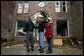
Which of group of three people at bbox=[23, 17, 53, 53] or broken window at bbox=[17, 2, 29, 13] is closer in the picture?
group of three people at bbox=[23, 17, 53, 53]

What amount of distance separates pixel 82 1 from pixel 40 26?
380cm

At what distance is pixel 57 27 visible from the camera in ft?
73.4

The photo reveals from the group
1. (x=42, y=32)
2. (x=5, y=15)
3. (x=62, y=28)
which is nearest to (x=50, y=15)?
(x=62, y=28)

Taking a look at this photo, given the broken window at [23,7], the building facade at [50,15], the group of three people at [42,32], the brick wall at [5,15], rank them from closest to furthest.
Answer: the group of three people at [42,32], the brick wall at [5,15], the building facade at [50,15], the broken window at [23,7]

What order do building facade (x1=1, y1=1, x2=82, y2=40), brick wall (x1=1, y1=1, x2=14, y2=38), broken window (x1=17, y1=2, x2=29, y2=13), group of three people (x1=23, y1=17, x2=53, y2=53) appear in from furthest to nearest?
broken window (x1=17, y1=2, x2=29, y2=13), building facade (x1=1, y1=1, x2=82, y2=40), brick wall (x1=1, y1=1, x2=14, y2=38), group of three people (x1=23, y1=17, x2=53, y2=53)

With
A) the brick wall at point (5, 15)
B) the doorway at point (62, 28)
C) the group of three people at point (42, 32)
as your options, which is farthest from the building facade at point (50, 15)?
the group of three people at point (42, 32)

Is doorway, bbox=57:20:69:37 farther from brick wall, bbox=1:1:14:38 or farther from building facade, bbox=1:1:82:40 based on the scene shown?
brick wall, bbox=1:1:14:38

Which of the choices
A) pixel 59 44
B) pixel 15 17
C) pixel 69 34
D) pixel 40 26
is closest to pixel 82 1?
pixel 40 26

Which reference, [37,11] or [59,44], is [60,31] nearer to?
[37,11]

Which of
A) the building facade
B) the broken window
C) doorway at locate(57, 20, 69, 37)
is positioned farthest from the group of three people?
the broken window

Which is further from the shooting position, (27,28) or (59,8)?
(59,8)

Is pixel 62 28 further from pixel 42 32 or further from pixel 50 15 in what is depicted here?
pixel 42 32

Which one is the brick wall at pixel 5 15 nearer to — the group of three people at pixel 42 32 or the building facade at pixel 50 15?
the group of three people at pixel 42 32

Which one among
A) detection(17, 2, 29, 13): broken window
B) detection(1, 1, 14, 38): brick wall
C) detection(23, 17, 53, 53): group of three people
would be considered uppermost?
detection(17, 2, 29, 13): broken window
